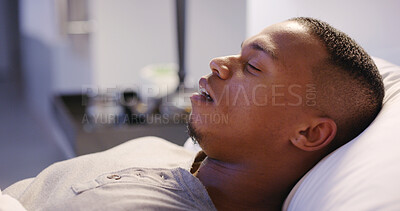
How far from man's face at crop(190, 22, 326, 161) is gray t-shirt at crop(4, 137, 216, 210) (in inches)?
5.0

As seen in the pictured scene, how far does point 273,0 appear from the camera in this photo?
5.36 feet

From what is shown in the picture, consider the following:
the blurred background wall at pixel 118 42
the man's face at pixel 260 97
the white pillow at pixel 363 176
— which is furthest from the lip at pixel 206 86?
the blurred background wall at pixel 118 42

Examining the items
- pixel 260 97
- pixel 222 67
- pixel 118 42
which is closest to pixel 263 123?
pixel 260 97

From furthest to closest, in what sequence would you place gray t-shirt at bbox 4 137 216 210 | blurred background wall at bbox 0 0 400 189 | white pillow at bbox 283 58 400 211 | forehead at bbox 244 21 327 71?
blurred background wall at bbox 0 0 400 189 < forehead at bbox 244 21 327 71 < gray t-shirt at bbox 4 137 216 210 < white pillow at bbox 283 58 400 211

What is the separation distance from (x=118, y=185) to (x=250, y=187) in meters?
0.28

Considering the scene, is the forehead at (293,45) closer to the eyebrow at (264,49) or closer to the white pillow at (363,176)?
the eyebrow at (264,49)

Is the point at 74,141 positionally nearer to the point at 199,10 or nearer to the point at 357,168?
the point at 199,10

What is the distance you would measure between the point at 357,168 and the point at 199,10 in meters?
2.01

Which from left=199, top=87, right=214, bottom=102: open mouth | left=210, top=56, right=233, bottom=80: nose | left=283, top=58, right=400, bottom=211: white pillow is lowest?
left=283, top=58, right=400, bottom=211: white pillow

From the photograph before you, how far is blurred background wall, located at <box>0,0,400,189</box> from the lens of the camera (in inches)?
50.2

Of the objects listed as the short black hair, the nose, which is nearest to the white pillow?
the short black hair

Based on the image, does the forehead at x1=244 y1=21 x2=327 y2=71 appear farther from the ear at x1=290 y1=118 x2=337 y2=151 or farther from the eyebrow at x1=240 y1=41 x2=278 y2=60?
the ear at x1=290 y1=118 x2=337 y2=151

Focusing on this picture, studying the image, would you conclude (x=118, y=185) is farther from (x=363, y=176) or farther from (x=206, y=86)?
(x=363, y=176)

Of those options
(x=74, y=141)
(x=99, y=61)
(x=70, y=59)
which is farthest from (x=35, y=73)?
(x=74, y=141)
